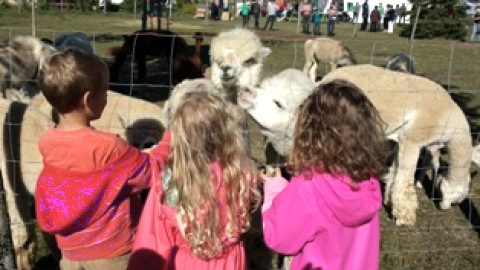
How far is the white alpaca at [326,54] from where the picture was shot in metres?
12.6

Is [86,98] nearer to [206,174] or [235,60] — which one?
[206,174]

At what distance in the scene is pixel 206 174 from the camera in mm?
1901

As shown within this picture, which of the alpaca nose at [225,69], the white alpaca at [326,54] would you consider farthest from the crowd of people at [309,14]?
the alpaca nose at [225,69]

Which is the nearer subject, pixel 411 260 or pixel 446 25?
pixel 411 260

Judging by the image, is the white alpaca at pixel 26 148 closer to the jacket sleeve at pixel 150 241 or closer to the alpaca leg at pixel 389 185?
the jacket sleeve at pixel 150 241

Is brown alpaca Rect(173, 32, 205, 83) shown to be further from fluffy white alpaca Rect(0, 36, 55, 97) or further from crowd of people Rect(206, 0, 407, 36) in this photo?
crowd of people Rect(206, 0, 407, 36)

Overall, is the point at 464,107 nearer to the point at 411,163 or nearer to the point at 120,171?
the point at 411,163

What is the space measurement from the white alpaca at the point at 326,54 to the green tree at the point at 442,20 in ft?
40.1

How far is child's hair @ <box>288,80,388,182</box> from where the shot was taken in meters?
1.98

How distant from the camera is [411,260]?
4.04 meters

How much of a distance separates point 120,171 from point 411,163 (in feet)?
11.5

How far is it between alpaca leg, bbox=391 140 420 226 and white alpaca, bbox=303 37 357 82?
791cm

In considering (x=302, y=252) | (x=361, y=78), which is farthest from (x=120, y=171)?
(x=361, y=78)

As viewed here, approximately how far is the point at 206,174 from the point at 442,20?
2521 centimetres
